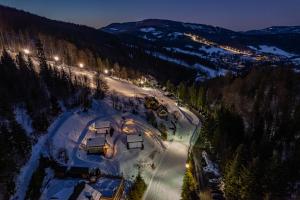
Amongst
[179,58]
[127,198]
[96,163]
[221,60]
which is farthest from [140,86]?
[221,60]

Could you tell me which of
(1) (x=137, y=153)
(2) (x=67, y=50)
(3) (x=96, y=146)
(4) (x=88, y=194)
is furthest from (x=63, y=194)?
(2) (x=67, y=50)

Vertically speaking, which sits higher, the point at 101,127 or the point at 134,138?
the point at 101,127

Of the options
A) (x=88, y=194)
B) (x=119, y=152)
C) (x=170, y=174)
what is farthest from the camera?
(x=119, y=152)

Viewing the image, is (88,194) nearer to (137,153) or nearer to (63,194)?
(63,194)

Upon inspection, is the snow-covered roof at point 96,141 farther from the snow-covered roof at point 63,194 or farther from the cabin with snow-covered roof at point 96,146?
the snow-covered roof at point 63,194

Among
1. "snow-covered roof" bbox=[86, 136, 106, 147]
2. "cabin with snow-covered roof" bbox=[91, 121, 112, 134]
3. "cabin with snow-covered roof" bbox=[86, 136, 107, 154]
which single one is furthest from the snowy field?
"snow-covered roof" bbox=[86, 136, 106, 147]

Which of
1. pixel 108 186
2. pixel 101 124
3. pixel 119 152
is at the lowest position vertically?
pixel 108 186

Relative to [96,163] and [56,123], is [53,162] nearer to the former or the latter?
[96,163]

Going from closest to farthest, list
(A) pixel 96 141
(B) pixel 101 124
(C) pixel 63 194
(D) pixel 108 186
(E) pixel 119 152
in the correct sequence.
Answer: (C) pixel 63 194 → (D) pixel 108 186 → (A) pixel 96 141 → (E) pixel 119 152 → (B) pixel 101 124

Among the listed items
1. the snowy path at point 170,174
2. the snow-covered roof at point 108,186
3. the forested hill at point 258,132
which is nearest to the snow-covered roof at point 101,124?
the snowy path at point 170,174
